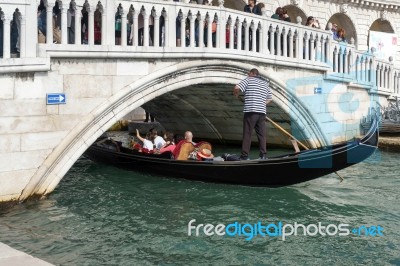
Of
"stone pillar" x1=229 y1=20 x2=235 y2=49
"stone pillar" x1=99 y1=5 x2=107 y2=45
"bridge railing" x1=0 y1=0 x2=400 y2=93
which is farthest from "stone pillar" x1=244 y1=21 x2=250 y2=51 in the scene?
"stone pillar" x1=99 y1=5 x2=107 y2=45

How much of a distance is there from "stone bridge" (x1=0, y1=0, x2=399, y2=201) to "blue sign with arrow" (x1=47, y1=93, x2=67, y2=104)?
0.03 meters

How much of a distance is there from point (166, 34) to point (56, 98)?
1059mm

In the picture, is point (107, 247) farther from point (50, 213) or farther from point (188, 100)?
point (188, 100)

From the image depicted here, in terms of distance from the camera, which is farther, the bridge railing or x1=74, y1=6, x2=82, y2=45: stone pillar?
x1=74, y1=6, x2=82, y2=45: stone pillar

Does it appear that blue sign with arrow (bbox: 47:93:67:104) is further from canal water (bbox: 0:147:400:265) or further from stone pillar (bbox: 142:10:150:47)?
stone pillar (bbox: 142:10:150:47)

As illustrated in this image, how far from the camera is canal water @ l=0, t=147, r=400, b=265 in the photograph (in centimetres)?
333

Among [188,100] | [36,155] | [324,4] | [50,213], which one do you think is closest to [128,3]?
[36,155]

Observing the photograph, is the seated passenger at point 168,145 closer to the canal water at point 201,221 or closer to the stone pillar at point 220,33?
the canal water at point 201,221

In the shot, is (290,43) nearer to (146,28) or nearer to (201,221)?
(146,28)

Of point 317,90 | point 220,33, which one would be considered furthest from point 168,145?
point 317,90

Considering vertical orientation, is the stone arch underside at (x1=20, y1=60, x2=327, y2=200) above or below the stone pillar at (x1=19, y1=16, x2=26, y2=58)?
below

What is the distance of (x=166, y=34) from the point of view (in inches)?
187

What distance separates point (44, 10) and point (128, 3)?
575 mm

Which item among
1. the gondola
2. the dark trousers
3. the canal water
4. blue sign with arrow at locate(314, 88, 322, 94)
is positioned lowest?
the canal water
